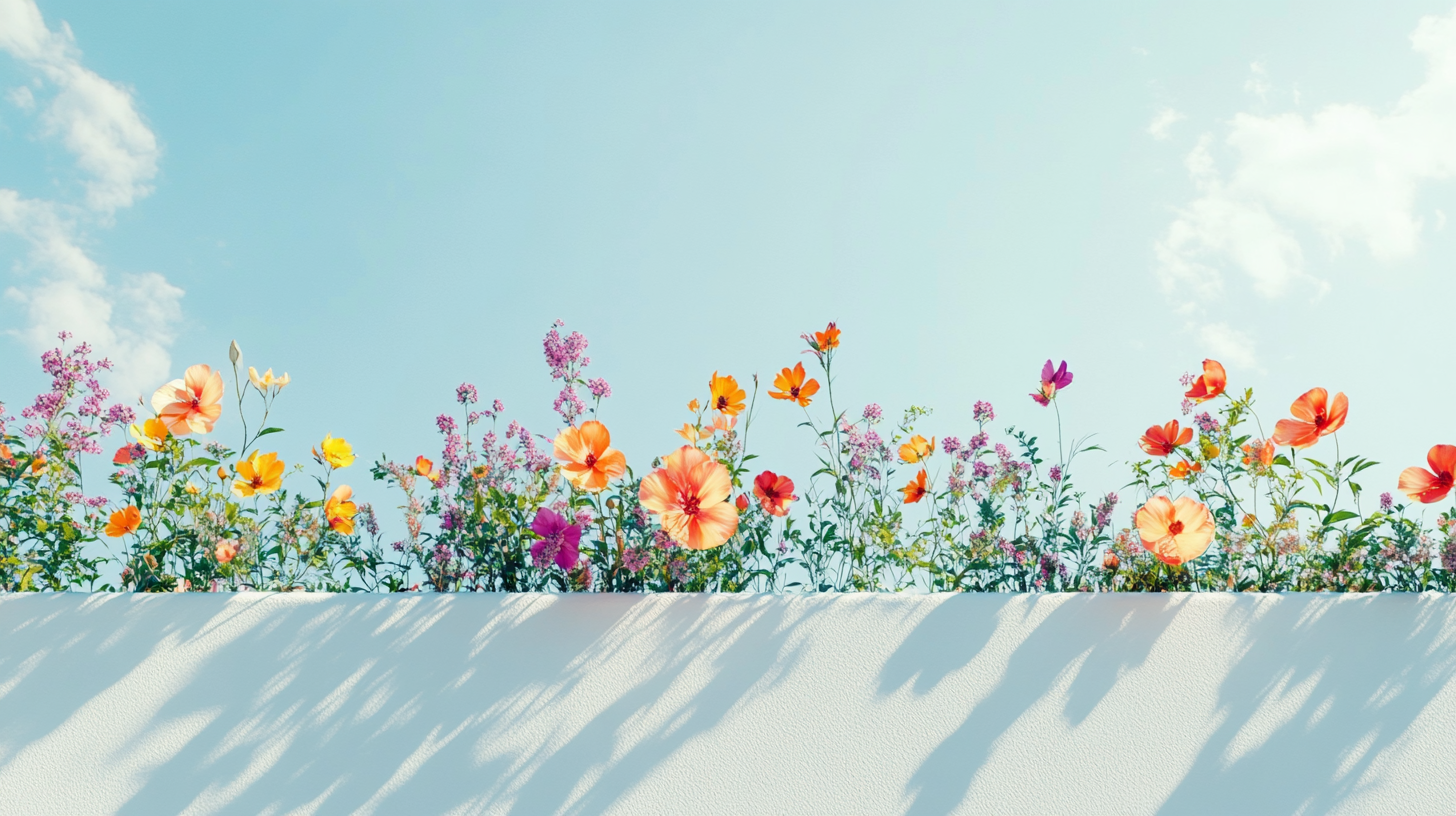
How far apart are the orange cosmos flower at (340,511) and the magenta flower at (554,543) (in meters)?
0.60

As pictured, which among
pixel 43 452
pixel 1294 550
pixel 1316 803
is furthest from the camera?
pixel 43 452

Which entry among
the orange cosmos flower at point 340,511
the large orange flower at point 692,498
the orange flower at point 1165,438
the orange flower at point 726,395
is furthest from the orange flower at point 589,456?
the orange flower at point 1165,438

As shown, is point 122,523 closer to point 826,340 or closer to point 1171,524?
point 826,340

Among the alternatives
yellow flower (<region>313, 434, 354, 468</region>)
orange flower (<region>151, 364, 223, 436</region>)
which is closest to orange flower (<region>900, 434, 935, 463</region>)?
yellow flower (<region>313, 434, 354, 468</region>)

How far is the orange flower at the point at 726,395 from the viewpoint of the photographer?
2037mm

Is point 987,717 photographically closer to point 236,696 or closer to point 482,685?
point 482,685

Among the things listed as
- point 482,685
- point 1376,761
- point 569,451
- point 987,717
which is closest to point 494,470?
point 569,451

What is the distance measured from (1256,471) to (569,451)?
1.72 meters

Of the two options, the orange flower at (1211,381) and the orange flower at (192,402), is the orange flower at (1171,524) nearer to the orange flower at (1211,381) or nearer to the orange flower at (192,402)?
the orange flower at (1211,381)

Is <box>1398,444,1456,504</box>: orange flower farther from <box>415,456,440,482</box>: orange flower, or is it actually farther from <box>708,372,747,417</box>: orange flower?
<box>415,456,440,482</box>: orange flower

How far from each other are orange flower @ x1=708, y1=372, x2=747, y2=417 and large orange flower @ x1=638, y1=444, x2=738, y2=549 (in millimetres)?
296

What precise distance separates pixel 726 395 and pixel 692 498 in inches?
15.0

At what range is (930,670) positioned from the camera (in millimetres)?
1851

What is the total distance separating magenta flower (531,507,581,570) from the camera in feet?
6.15
